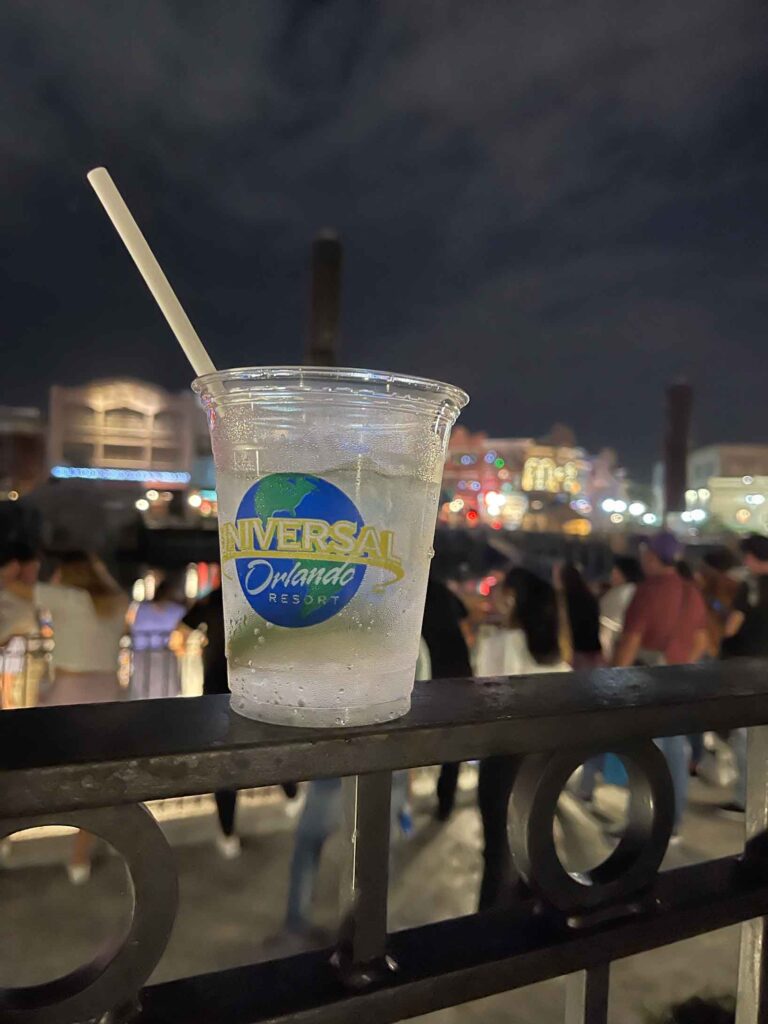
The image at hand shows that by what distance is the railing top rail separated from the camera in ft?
1.71

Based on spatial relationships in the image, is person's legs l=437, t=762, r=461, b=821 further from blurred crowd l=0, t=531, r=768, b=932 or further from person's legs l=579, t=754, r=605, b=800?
person's legs l=579, t=754, r=605, b=800

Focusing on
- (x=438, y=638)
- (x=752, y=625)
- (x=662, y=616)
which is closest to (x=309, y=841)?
(x=438, y=638)

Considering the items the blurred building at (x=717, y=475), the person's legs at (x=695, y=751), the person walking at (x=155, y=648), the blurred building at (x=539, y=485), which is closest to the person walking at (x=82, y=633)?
the person walking at (x=155, y=648)

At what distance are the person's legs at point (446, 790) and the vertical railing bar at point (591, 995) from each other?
297 centimetres

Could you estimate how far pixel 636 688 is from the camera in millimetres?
808

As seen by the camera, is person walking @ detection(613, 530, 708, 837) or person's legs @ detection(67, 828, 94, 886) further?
person walking @ detection(613, 530, 708, 837)

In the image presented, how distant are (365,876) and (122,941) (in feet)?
0.65

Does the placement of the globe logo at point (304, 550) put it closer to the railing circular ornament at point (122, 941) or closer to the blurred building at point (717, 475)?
the railing circular ornament at point (122, 941)

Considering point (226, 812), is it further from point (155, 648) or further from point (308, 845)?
point (155, 648)

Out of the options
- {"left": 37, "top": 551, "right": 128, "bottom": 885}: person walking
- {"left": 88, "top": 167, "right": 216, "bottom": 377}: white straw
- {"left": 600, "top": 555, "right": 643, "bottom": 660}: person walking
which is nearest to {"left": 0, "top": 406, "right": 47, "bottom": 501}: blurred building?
{"left": 37, "top": 551, "right": 128, "bottom": 885}: person walking

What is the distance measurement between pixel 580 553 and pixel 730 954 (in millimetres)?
13067

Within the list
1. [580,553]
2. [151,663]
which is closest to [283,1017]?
Answer: [151,663]

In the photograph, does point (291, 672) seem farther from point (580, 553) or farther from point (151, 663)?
point (580, 553)

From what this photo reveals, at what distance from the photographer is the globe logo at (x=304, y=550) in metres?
0.65
